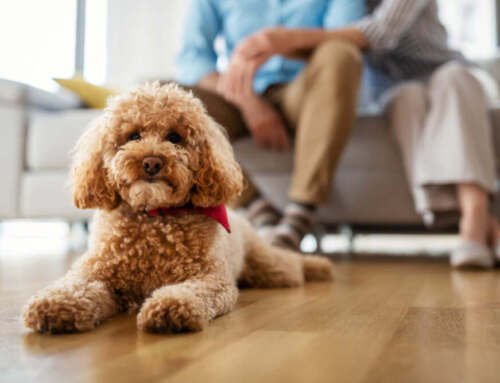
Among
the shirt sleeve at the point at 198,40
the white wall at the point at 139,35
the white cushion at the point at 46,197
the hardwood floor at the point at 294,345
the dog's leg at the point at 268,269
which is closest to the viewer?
the hardwood floor at the point at 294,345

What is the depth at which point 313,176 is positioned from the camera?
1.88 meters

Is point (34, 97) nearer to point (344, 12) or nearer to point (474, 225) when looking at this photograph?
point (344, 12)

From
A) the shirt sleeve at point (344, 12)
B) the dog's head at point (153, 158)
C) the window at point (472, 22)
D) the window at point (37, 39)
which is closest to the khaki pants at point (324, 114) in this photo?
the shirt sleeve at point (344, 12)

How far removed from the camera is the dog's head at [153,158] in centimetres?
93

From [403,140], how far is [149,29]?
14.5 feet

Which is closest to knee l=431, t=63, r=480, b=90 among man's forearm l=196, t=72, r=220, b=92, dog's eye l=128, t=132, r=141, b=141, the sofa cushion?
man's forearm l=196, t=72, r=220, b=92

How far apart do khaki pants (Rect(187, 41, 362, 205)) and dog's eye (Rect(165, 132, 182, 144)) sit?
3.08ft

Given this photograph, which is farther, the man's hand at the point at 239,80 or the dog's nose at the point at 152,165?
the man's hand at the point at 239,80

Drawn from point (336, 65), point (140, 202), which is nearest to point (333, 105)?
point (336, 65)

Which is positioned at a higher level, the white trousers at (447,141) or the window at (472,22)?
the window at (472,22)

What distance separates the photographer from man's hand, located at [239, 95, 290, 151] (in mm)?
1974

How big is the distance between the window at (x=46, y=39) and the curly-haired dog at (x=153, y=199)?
3902 millimetres

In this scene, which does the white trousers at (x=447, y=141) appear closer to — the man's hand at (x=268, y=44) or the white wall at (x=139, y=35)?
the man's hand at (x=268, y=44)

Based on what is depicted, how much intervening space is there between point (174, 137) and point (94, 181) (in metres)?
0.18
